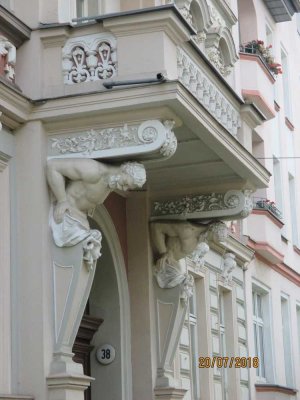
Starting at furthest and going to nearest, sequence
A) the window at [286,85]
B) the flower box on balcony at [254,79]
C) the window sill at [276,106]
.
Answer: the window at [286,85]
the window sill at [276,106]
the flower box on balcony at [254,79]

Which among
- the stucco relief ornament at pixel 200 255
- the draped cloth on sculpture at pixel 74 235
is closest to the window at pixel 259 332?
the stucco relief ornament at pixel 200 255

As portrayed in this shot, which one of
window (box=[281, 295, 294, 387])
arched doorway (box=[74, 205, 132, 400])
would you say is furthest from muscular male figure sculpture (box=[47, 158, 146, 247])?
window (box=[281, 295, 294, 387])

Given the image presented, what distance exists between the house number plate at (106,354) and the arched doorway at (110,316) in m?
0.04

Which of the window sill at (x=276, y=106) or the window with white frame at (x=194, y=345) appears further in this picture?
the window sill at (x=276, y=106)

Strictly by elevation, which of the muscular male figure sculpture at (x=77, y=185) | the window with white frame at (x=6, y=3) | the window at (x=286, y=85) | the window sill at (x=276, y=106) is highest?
the window at (x=286, y=85)

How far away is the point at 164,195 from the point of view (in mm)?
14250

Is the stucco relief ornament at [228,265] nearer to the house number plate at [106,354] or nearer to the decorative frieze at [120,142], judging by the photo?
the house number plate at [106,354]

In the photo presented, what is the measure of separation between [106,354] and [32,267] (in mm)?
2890

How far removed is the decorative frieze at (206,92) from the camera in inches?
475

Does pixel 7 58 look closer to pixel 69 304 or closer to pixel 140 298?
pixel 69 304

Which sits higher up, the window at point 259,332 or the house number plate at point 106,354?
the window at point 259,332
